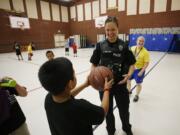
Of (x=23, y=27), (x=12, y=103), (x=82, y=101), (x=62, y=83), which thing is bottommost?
(x=12, y=103)

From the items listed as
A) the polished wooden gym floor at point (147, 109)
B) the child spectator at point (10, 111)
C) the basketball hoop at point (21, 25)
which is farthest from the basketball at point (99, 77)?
the basketball hoop at point (21, 25)

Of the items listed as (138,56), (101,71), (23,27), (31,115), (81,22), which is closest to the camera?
(101,71)

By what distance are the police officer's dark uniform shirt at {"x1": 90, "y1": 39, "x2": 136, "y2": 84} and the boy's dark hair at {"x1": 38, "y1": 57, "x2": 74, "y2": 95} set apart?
0.91 metres

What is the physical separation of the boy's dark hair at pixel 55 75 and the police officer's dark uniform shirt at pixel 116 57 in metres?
0.91

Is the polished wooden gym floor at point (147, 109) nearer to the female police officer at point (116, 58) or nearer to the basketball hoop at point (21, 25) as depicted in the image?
the female police officer at point (116, 58)

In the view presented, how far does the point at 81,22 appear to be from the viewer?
60.3 feet

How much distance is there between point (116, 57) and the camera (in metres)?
1.67

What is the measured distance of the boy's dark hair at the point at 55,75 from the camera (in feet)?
2.78

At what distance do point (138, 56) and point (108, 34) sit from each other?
1640 mm

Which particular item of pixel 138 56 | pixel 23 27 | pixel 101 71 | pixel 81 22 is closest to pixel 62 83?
pixel 101 71

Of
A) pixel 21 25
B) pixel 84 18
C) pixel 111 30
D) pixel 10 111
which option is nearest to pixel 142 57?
pixel 111 30

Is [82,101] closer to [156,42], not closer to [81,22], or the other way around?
[156,42]

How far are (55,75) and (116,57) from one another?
1003 millimetres

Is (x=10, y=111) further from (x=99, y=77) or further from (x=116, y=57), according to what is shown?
(x=116, y=57)
